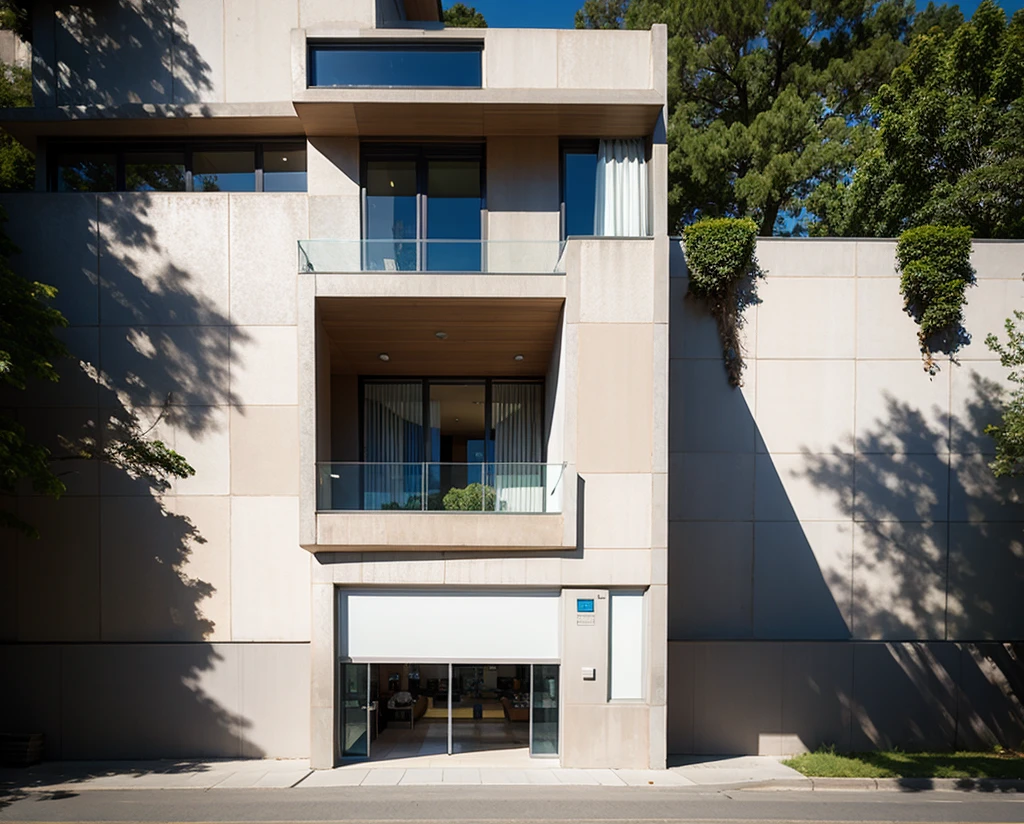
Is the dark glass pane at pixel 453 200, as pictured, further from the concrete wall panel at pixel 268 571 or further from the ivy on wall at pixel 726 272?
the concrete wall panel at pixel 268 571

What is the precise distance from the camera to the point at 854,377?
15.2 metres

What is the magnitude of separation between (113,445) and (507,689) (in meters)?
9.49

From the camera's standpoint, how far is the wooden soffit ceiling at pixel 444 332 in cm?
1326

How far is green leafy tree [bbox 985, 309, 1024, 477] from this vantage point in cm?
1320

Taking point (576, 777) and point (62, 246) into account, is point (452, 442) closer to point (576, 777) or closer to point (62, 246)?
point (576, 777)

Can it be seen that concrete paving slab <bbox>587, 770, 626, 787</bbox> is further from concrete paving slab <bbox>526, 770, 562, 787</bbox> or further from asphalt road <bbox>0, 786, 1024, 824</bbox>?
concrete paving slab <bbox>526, 770, 562, 787</bbox>

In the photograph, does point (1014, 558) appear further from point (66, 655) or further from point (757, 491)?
point (66, 655)

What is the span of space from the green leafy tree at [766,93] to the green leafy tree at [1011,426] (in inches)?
436

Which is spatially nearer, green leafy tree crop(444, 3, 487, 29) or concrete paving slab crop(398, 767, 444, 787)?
concrete paving slab crop(398, 767, 444, 787)

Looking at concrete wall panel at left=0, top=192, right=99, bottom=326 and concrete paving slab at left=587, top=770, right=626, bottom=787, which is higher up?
concrete wall panel at left=0, top=192, right=99, bottom=326

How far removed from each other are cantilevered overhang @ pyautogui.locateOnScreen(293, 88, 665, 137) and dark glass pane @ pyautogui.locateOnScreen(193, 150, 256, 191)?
1.58m

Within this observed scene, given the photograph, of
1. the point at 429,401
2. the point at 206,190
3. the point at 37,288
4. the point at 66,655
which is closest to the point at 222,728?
the point at 66,655

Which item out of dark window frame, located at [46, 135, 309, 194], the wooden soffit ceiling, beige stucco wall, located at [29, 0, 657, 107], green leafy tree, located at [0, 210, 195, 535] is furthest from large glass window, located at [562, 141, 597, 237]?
green leafy tree, located at [0, 210, 195, 535]

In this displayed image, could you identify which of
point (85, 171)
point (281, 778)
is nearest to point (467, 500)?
point (281, 778)
